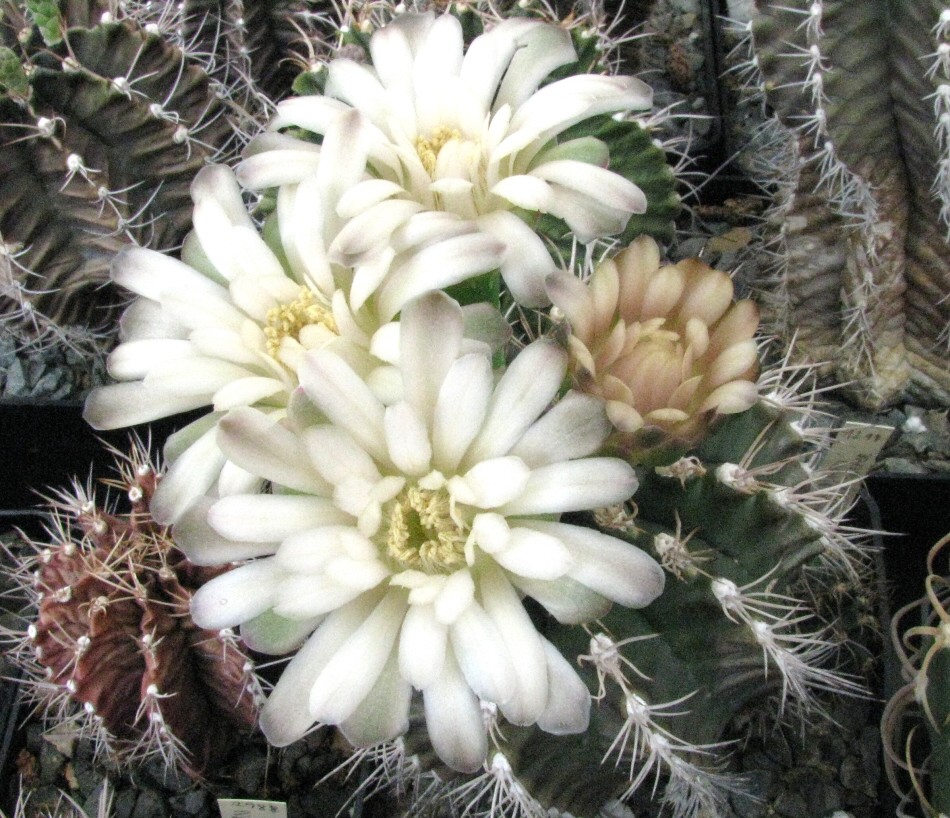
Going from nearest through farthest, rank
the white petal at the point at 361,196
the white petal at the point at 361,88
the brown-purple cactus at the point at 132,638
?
the white petal at the point at 361,196 → the white petal at the point at 361,88 → the brown-purple cactus at the point at 132,638

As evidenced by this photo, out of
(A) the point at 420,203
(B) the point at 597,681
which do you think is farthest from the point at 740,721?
(A) the point at 420,203

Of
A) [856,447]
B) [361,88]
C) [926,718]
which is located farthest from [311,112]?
[926,718]

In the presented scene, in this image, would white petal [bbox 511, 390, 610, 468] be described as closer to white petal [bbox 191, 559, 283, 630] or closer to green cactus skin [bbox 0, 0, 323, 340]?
white petal [bbox 191, 559, 283, 630]

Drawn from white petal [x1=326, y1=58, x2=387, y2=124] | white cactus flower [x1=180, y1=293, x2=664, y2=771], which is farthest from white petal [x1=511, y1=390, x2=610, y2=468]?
white petal [x1=326, y1=58, x2=387, y2=124]

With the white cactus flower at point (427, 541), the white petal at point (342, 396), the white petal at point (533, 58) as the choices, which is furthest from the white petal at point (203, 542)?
the white petal at point (533, 58)

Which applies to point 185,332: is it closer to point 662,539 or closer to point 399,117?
point 399,117

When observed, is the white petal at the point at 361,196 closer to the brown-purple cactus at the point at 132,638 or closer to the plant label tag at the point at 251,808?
the brown-purple cactus at the point at 132,638

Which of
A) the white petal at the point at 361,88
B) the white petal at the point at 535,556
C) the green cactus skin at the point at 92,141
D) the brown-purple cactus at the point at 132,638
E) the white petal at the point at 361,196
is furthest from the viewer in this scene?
the green cactus skin at the point at 92,141
